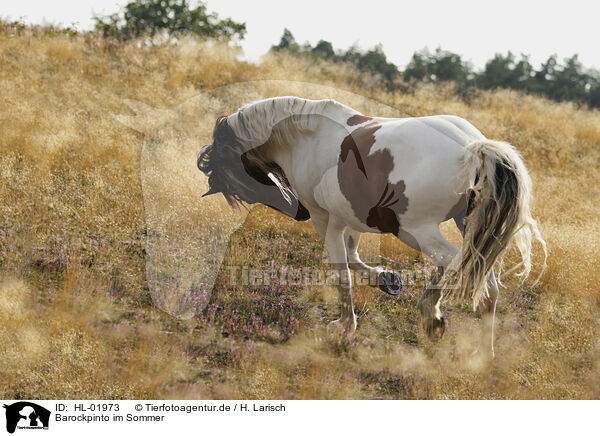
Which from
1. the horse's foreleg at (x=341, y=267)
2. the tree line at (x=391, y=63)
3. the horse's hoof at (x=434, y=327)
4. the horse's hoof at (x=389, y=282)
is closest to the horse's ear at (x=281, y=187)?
the horse's foreleg at (x=341, y=267)

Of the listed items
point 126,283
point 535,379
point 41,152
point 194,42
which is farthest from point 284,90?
point 535,379

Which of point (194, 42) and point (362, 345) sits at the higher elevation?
point (194, 42)

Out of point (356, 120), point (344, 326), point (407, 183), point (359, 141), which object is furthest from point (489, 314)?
point (356, 120)

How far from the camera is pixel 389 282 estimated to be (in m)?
4.06

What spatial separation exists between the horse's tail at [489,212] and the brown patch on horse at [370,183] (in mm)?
462

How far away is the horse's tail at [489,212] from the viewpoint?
2920 millimetres

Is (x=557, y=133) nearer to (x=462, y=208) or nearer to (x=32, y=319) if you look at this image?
(x=462, y=208)

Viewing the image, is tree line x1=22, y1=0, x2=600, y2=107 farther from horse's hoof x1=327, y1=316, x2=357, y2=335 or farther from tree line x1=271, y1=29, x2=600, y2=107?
horse's hoof x1=327, y1=316, x2=357, y2=335

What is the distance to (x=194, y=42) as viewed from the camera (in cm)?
1174

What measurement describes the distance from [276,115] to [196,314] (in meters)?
1.88

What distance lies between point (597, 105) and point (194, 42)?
48.8 ft

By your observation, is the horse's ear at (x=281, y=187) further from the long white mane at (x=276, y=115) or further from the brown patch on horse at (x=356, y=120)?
the brown patch on horse at (x=356, y=120)

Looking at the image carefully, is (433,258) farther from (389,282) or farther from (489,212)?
(389,282)
